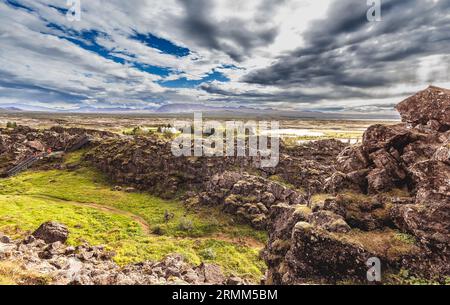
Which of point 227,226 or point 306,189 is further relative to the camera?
point 306,189

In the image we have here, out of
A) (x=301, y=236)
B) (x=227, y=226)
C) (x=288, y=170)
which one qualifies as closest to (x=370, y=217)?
(x=301, y=236)

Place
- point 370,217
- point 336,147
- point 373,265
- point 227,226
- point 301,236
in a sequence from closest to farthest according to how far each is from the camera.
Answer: point 373,265 < point 301,236 < point 370,217 < point 227,226 < point 336,147

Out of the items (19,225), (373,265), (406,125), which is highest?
(406,125)

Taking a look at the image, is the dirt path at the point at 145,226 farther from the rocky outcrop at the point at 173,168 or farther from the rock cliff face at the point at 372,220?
the rock cliff face at the point at 372,220

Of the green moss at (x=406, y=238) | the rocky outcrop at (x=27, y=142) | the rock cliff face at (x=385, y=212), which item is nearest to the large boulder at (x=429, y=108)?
the rock cliff face at (x=385, y=212)

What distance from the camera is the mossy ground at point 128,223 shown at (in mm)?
45688

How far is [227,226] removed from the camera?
59.3m

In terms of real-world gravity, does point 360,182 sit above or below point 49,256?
above

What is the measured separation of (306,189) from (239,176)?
70.2ft

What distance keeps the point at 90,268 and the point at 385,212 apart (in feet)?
94.1

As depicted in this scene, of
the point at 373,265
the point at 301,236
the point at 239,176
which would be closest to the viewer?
the point at 373,265

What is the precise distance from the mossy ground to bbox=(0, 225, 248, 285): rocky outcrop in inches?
244

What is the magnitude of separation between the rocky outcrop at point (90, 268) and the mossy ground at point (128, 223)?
6204mm
